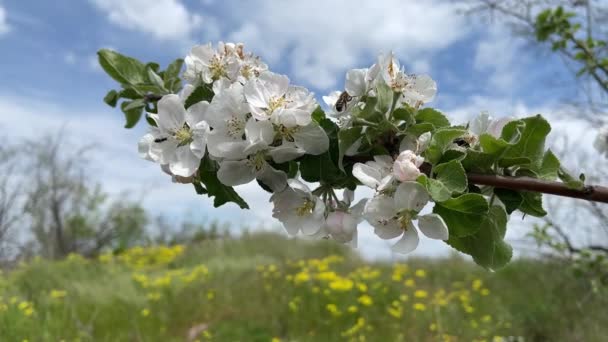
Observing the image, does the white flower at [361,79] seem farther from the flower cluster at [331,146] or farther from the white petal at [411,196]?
the white petal at [411,196]

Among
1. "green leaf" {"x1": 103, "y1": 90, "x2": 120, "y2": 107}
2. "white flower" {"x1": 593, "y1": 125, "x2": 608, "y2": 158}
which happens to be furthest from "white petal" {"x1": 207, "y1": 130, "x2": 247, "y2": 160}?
"white flower" {"x1": 593, "y1": 125, "x2": 608, "y2": 158}

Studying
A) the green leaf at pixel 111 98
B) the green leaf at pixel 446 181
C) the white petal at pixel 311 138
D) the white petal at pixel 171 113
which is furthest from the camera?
the green leaf at pixel 111 98

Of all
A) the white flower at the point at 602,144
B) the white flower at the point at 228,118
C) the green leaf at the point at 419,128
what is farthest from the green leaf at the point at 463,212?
the white flower at the point at 602,144

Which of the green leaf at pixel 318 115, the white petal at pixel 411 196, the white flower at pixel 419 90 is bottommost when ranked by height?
the white petal at pixel 411 196

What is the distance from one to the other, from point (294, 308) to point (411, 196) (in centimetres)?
363

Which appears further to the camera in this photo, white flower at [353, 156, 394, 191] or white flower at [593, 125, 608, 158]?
white flower at [593, 125, 608, 158]

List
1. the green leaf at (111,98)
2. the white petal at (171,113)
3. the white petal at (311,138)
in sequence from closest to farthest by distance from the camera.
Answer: the white petal at (311,138)
the white petal at (171,113)
the green leaf at (111,98)

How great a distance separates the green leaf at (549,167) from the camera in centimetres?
80

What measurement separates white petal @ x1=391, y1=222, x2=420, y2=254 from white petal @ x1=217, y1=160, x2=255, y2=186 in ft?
0.85

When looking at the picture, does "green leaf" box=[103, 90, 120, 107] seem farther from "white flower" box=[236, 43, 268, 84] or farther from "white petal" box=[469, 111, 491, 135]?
"white petal" box=[469, 111, 491, 135]

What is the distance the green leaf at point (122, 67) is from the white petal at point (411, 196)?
1.98 ft

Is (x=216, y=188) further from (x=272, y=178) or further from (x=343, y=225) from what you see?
(x=343, y=225)

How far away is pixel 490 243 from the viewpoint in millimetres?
808

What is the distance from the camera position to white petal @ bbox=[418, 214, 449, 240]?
2.41 feet
